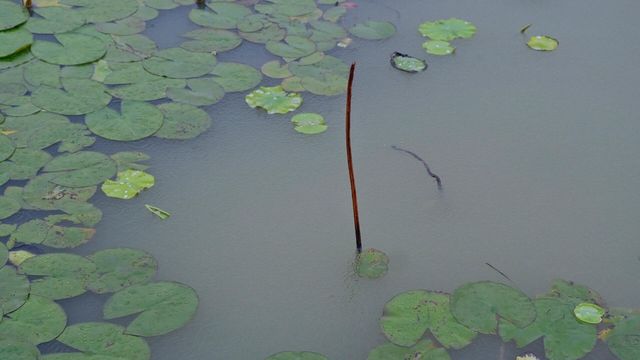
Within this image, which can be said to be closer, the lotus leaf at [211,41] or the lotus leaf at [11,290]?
the lotus leaf at [11,290]

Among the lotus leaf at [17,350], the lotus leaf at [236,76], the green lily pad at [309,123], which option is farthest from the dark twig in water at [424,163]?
the lotus leaf at [17,350]

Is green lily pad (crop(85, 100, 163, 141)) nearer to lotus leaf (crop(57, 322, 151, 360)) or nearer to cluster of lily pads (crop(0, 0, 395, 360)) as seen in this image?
cluster of lily pads (crop(0, 0, 395, 360))

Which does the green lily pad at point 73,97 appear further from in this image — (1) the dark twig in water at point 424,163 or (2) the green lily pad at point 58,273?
(1) the dark twig in water at point 424,163

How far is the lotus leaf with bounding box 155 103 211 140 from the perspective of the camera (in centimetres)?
281

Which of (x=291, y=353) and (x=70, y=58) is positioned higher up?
(x=70, y=58)

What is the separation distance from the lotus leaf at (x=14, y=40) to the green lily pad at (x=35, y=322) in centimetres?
128

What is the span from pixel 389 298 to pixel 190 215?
2.30 feet

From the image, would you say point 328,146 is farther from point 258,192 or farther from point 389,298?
point 389,298

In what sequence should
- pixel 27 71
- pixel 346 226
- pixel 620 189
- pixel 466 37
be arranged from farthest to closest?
pixel 466 37 → pixel 27 71 → pixel 620 189 → pixel 346 226

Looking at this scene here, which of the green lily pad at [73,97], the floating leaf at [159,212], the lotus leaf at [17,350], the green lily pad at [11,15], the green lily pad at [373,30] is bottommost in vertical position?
the lotus leaf at [17,350]

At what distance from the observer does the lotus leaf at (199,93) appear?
2.96 metres

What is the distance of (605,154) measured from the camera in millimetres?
2893

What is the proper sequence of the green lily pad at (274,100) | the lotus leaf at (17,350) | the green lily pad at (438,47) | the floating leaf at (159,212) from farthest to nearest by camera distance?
1. the green lily pad at (438,47)
2. the green lily pad at (274,100)
3. the floating leaf at (159,212)
4. the lotus leaf at (17,350)

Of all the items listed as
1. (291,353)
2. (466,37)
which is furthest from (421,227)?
(466,37)
